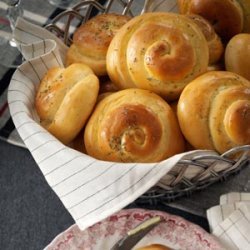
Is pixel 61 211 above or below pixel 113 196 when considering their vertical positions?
below

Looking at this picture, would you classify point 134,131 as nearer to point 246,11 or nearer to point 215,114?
point 215,114

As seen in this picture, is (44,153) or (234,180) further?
(234,180)

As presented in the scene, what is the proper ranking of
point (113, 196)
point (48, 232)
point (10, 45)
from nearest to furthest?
point (113, 196)
point (48, 232)
point (10, 45)

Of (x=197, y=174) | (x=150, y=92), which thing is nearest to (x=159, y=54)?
(x=150, y=92)

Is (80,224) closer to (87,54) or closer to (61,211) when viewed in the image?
(61,211)

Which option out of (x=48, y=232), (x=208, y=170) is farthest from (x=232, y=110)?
(x=48, y=232)

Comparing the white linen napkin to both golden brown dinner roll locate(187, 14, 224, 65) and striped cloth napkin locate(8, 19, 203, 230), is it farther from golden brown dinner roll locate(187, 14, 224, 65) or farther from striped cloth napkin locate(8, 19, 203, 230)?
golden brown dinner roll locate(187, 14, 224, 65)

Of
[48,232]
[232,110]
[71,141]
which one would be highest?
[232,110]
